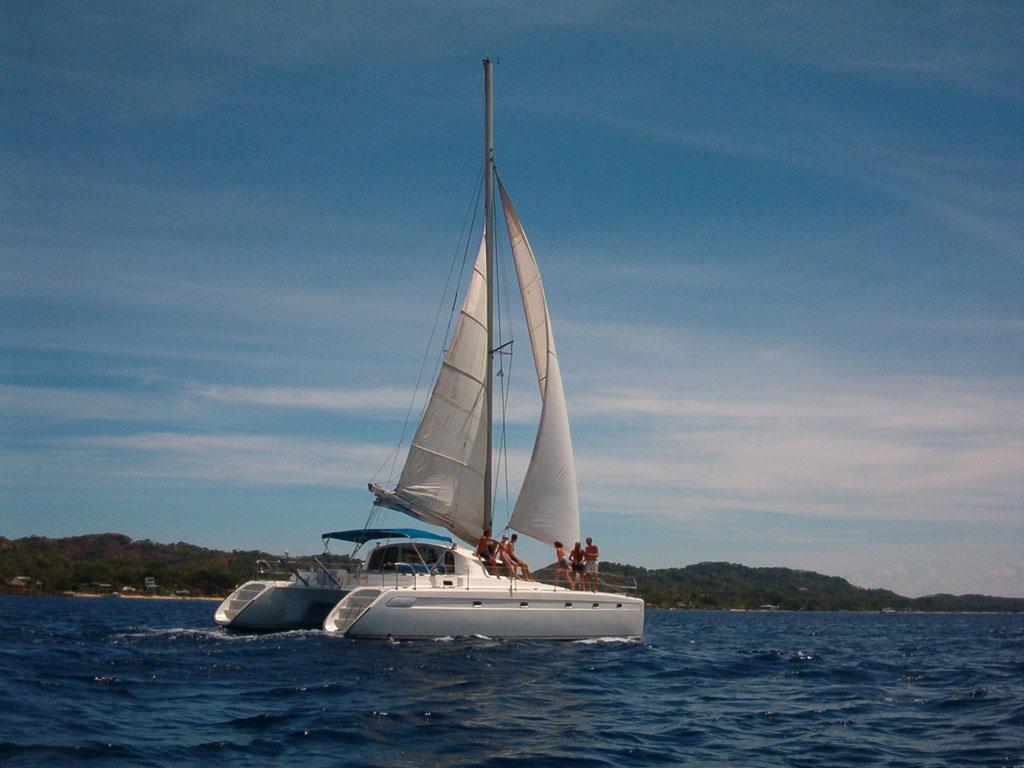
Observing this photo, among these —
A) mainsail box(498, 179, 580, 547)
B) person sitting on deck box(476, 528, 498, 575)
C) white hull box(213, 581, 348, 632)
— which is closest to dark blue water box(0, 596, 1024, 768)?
white hull box(213, 581, 348, 632)

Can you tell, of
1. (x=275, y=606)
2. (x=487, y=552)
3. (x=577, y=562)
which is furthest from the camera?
(x=577, y=562)

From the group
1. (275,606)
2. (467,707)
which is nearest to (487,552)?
(275,606)

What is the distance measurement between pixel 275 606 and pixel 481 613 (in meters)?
4.73

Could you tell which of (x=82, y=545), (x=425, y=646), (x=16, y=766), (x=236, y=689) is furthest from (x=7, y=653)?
(x=82, y=545)

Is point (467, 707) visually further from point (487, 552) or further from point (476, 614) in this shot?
point (487, 552)

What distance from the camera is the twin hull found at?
1652cm

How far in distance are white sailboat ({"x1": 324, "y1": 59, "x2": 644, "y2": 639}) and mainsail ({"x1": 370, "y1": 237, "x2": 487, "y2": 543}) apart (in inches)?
0.9

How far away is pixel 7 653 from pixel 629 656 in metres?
10.6

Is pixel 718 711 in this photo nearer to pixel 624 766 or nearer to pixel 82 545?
pixel 624 766

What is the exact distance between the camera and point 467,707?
35.4 ft

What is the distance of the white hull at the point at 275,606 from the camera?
18.9 m

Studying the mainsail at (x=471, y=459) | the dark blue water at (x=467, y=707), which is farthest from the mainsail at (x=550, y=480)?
the dark blue water at (x=467, y=707)

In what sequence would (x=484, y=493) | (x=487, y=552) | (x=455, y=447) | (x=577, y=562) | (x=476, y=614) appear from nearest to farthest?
(x=476, y=614)
(x=487, y=552)
(x=577, y=562)
(x=455, y=447)
(x=484, y=493)

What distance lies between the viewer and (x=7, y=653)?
14.2 m
